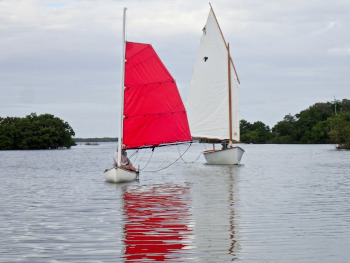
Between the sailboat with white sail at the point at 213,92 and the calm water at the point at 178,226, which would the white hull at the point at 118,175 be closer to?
the calm water at the point at 178,226

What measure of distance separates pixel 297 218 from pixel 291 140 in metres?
184

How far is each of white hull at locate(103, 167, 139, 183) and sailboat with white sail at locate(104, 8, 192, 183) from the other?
0.11 m

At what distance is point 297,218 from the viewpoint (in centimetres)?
1688

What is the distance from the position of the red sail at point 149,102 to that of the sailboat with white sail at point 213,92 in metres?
19.0

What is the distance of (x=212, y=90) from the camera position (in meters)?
56.9

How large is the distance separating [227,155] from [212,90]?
6.82 m

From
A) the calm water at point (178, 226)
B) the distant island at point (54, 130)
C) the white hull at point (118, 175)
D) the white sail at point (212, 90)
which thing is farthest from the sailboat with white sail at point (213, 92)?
the distant island at point (54, 130)

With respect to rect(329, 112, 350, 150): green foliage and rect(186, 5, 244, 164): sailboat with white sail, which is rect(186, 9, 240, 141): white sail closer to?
rect(186, 5, 244, 164): sailboat with white sail

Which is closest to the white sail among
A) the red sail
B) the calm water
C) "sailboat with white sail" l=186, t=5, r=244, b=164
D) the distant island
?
"sailboat with white sail" l=186, t=5, r=244, b=164

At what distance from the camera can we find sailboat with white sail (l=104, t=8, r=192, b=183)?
1375 inches

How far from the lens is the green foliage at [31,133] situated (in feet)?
564

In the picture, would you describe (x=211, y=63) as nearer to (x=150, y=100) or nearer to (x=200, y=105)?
(x=200, y=105)

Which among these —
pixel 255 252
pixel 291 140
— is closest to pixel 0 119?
pixel 291 140

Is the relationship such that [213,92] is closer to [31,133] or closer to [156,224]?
[156,224]
